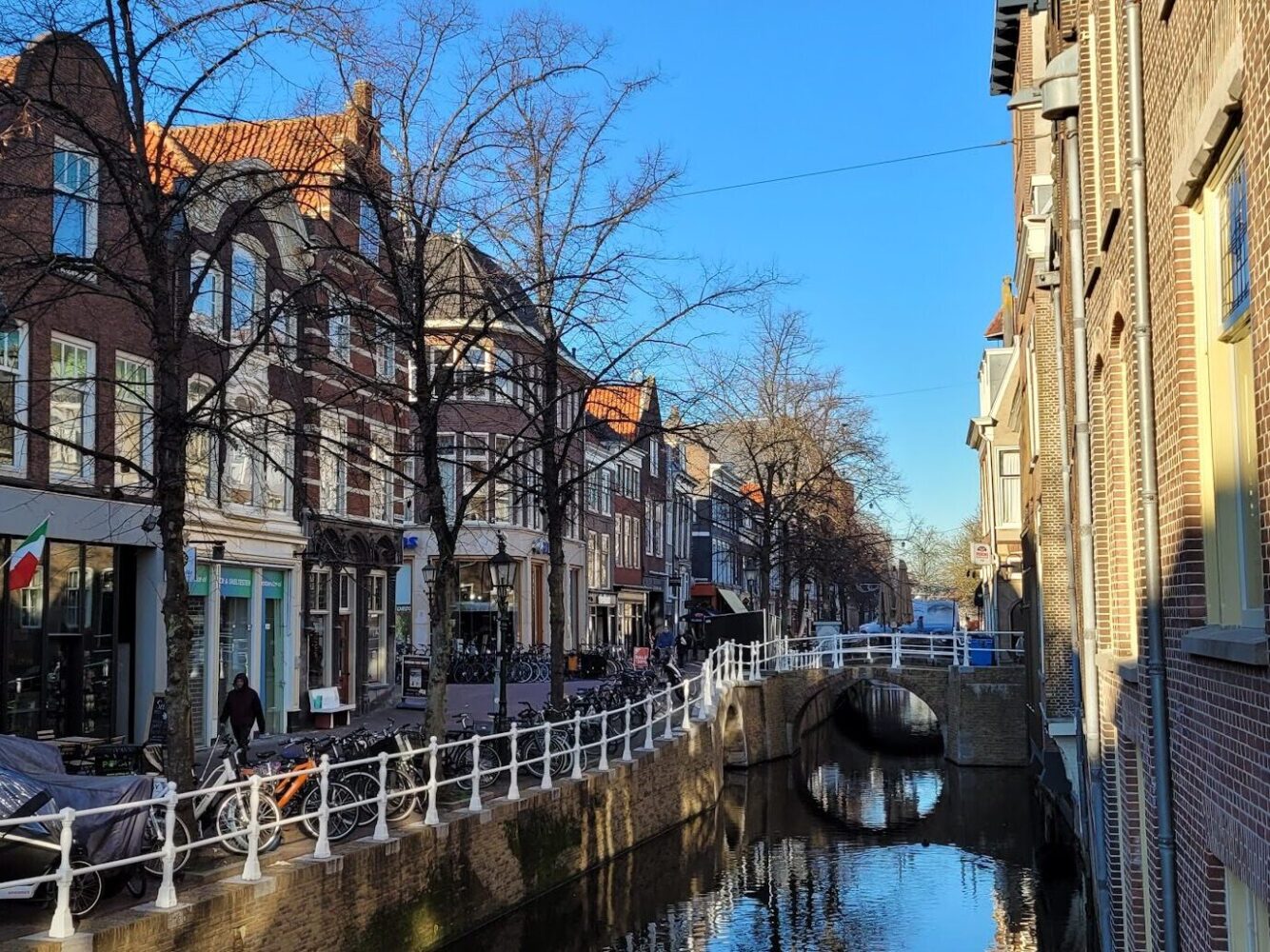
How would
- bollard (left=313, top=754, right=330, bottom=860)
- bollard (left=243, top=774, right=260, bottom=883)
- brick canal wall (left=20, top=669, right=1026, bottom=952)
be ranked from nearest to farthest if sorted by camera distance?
brick canal wall (left=20, top=669, right=1026, bottom=952) < bollard (left=243, top=774, right=260, bottom=883) < bollard (left=313, top=754, right=330, bottom=860)

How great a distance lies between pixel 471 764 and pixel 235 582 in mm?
7275

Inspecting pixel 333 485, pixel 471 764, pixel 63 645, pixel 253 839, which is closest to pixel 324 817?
pixel 253 839

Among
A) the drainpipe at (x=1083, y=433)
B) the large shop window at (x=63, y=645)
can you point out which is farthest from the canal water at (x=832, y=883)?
the large shop window at (x=63, y=645)

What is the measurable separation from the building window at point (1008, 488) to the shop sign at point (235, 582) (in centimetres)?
2118

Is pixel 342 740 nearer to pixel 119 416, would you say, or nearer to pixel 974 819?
pixel 119 416

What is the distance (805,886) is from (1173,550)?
45.7 feet

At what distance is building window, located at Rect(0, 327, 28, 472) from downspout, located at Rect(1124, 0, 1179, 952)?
47.4ft

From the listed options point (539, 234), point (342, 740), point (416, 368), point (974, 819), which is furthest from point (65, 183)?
point (974, 819)

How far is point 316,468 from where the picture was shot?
2592cm

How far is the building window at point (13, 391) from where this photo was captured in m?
17.1

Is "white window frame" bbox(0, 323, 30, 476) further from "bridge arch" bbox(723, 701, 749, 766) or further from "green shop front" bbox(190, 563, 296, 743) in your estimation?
"bridge arch" bbox(723, 701, 749, 766)

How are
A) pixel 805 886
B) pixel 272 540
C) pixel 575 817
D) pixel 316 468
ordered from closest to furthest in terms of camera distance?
pixel 575 817, pixel 805 886, pixel 272 540, pixel 316 468

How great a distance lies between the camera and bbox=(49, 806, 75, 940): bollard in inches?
327

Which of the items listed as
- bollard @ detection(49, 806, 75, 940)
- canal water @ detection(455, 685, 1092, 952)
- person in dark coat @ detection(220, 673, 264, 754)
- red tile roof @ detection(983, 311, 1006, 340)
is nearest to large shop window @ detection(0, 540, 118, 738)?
person in dark coat @ detection(220, 673, 264, 754)
